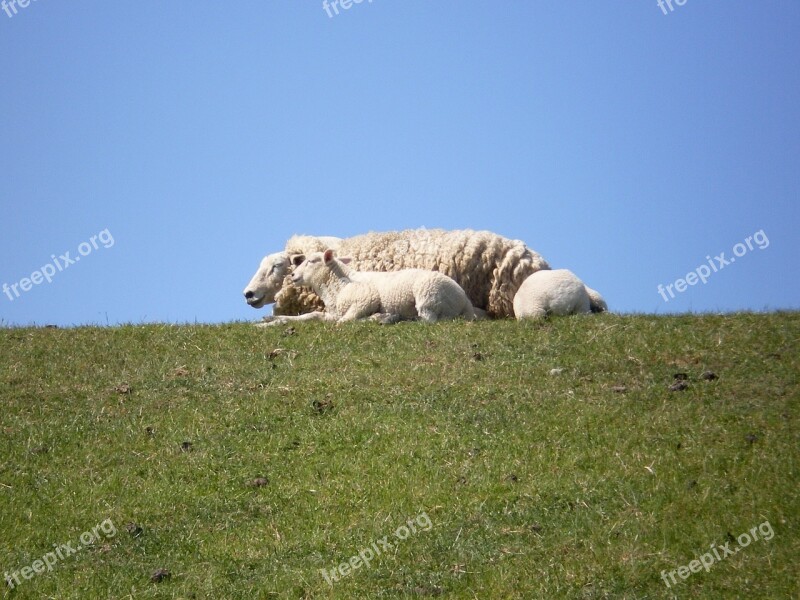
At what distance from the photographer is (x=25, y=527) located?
37.7 ft

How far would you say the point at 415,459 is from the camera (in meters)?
12.0

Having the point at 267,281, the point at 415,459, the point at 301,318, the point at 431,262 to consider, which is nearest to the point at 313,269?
the point at 301,318

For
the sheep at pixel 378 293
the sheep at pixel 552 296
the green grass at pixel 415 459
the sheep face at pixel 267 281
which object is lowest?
the green grass at pixel 415 459

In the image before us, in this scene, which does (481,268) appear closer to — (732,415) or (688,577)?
(732,415)

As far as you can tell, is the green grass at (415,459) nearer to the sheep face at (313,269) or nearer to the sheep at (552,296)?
the sheep at (552,296)

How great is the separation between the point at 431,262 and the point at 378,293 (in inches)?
48.4

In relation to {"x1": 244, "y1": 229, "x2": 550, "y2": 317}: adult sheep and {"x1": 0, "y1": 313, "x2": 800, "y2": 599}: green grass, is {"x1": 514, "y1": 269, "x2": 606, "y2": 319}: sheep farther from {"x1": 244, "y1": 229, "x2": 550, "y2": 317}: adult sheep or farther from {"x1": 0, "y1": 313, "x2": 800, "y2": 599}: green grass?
{"x1": 244, "y1": 229, "x2": 550, "y2": 317}: adult sheep

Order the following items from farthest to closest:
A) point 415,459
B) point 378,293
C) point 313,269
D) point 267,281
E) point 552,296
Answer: point 267,281, point 313,269, point 378,293, point 552,296, point 415,459

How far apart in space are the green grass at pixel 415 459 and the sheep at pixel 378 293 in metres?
0.61

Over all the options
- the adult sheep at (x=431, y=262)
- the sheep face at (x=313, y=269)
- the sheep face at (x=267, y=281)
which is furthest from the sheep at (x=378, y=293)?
the sheep face at (x=267, y=281)

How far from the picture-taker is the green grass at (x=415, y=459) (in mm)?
9969

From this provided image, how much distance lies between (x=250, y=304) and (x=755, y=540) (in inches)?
441

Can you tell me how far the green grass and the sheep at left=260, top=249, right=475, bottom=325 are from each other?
61 centimetres

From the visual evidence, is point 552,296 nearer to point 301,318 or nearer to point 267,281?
point 301,318
